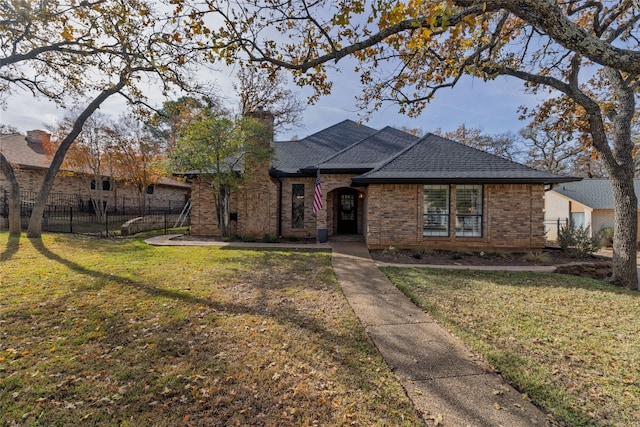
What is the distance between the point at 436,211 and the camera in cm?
1127

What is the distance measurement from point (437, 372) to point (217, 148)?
1179cm

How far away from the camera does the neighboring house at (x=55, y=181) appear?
57.6 ft

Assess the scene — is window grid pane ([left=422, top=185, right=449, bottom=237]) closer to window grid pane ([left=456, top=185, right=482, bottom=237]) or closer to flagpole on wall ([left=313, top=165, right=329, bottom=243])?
window grid pane ([left=456, top=185, right=482, bottom=237])

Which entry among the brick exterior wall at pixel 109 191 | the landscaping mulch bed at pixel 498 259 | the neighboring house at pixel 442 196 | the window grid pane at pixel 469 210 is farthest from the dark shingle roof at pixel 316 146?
the brick exterior wall at pixel 109 191

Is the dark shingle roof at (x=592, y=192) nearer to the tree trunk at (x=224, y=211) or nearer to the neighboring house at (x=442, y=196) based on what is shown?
the neighboring house at (x=442, y=196)

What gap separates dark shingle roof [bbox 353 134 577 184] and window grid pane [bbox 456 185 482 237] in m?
0.75

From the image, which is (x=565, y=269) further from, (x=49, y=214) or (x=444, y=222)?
(x=49, y=214)

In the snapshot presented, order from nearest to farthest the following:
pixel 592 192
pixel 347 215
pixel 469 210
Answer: pixel 469 210
pixel 347 215
pixel 592 192

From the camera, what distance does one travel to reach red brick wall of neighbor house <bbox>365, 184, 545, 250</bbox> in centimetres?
1078

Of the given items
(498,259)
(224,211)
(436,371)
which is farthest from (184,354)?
(498,259)

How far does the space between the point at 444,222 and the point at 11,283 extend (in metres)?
13.2

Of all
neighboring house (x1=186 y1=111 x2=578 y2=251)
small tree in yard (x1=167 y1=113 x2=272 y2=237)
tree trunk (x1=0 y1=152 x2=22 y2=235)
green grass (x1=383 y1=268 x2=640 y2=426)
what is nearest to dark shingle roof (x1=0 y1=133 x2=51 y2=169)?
tree trunk (x1=0 y1=152 x2=22 y2=235)

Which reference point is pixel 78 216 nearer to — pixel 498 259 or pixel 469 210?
pixel 469 210

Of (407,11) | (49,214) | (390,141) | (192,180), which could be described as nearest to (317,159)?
(390,141)
